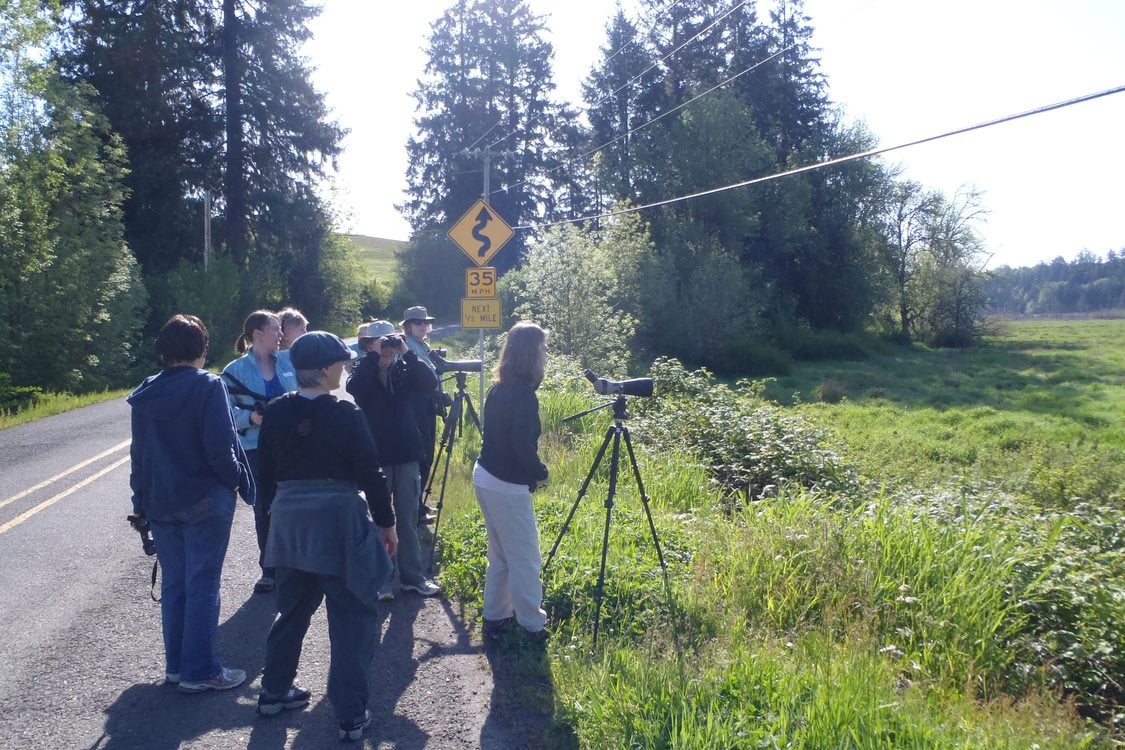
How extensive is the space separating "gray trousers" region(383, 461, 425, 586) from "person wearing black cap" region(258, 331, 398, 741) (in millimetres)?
1834

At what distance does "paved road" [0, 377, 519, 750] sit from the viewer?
3934mm

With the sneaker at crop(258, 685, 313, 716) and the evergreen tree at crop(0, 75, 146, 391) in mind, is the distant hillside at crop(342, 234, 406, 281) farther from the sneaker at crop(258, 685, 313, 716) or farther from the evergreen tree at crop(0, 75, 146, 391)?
the sneaker at crop(258, 685, 313, 716)

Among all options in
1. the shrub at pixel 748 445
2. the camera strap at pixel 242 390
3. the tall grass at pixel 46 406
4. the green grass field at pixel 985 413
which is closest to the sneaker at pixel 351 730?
the camera strap at pixel 242 390

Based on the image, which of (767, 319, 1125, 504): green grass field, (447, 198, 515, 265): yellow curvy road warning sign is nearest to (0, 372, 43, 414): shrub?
(447, 198, 515, 265): yellow curvy road warning sign

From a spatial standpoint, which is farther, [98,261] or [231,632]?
[98,261]

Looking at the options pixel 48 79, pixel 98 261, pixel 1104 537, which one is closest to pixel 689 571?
pixel 1104 537

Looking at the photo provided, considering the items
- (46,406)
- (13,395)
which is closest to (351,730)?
(46,406)

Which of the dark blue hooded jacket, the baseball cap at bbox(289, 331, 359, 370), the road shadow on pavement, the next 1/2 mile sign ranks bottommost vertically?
the road shadow on pavement

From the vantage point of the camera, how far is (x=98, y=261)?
74.8 feet

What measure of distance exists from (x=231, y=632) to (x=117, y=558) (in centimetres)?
212

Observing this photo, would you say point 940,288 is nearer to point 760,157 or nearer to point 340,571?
point 760,157

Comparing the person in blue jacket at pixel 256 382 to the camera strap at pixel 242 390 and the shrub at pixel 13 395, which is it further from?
the shrub at pixel 13 395

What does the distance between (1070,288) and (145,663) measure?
123713 millimetres

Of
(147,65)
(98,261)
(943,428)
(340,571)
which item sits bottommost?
(943,428)
